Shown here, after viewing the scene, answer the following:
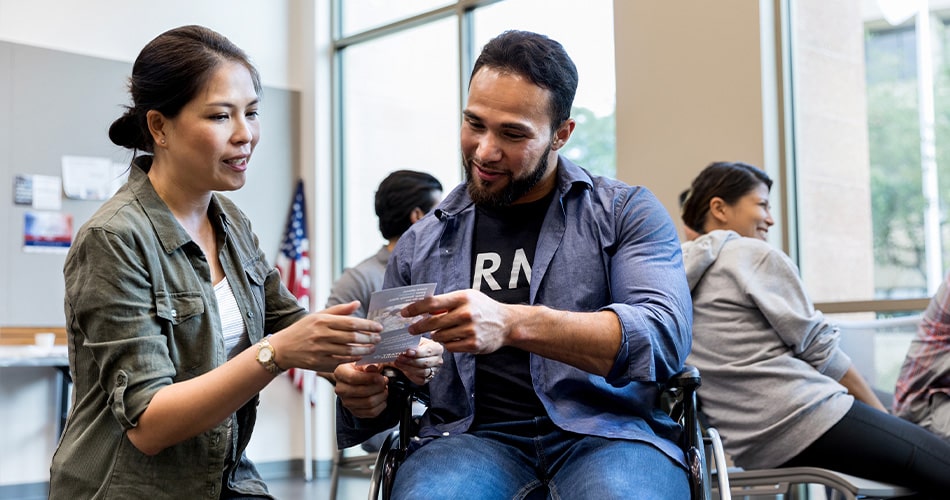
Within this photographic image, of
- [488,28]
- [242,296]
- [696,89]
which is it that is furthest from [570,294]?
[488,28]

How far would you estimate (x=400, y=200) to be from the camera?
4.07m

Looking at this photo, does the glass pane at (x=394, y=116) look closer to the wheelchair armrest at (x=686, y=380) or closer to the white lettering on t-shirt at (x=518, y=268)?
the white lettering on t-shirt at (x=518, y=268)

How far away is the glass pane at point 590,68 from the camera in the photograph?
553cm

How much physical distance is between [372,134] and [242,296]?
537 cm

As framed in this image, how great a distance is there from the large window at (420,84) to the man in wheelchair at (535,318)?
11.4 feet

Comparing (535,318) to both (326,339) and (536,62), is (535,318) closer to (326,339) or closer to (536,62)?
(326,339)

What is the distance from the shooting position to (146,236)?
6.10ft

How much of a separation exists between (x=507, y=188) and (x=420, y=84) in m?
4.99

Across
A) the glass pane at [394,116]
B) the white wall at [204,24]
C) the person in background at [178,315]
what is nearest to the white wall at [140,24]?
the white wall at [204,24]

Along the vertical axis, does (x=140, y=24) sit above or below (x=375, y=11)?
below

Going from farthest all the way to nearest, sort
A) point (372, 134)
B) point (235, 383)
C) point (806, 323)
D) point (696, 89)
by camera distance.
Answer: point (372, 134) → point (696, 89) → point (806, 323) → point (235, 383)

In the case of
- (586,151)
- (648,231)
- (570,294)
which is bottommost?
(570,294)

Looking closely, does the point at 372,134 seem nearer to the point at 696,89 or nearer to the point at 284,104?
the point at 284,104

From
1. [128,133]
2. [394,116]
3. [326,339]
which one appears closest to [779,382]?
[326,339]
